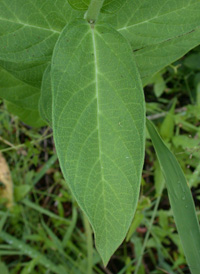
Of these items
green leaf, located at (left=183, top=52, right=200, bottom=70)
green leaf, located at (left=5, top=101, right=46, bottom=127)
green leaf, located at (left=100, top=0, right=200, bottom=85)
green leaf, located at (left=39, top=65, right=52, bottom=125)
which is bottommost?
green leaf, located at (left=5, top=101, right=46, bottom=127)

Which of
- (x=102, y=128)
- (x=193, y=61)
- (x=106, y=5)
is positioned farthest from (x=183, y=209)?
(x=193, y=61)

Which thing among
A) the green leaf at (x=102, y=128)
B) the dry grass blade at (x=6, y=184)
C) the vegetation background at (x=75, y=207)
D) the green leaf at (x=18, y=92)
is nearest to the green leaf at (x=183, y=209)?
the green leaf at (x=102, y=128)

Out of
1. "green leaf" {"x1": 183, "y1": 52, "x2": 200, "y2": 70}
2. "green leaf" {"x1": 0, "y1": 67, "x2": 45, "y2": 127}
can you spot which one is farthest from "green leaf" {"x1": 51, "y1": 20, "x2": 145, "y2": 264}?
"green leaf" {"x1": 183, "y1": 52, "x2": 200, "y2": 70}

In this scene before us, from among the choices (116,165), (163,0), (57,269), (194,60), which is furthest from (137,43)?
(57,269)

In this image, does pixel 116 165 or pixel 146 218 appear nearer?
pixel 116 165

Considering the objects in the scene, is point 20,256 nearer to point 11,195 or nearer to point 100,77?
point 11,195

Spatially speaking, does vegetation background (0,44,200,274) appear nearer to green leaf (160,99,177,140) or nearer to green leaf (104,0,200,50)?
green leaf (160,99,177,140)

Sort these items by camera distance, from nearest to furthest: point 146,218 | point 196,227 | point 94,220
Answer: point 94,220 → point 196,227 → point 146,218

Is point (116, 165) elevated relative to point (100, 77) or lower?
lower
